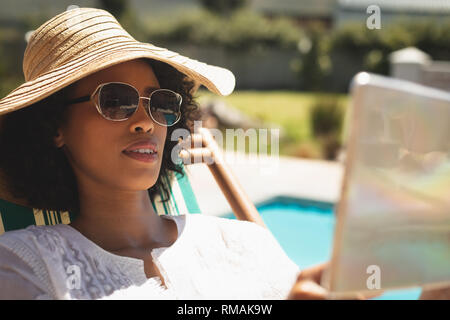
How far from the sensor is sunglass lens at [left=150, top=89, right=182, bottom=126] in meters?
A: 1.47

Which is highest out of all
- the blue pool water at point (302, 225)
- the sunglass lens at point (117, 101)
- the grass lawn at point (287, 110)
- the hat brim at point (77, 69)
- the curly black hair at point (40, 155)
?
the hat brim at point (77, 69)

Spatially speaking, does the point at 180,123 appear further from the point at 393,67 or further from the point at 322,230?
the point at 393,67

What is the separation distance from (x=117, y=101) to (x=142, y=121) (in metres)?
0.09

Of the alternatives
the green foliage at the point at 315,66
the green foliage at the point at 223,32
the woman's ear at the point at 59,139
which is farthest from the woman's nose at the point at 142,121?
the green foliage at the point at 223,32

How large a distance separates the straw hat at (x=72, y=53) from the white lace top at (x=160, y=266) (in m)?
0.39

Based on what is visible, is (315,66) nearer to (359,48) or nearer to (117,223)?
(359,48)

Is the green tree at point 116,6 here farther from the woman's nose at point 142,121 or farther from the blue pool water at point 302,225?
the woman's nose at point 142,121

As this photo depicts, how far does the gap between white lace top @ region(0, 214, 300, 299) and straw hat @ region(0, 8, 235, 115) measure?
1.30 ft

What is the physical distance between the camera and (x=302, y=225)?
5793 mm

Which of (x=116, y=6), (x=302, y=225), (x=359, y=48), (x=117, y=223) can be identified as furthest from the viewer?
(x=116, y=6)

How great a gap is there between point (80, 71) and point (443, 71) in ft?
24.3

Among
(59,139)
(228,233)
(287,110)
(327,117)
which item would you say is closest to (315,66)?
(287,110)

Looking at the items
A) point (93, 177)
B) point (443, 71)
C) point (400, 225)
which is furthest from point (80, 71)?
point (443, 71)

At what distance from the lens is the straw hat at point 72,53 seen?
52.8 inches
